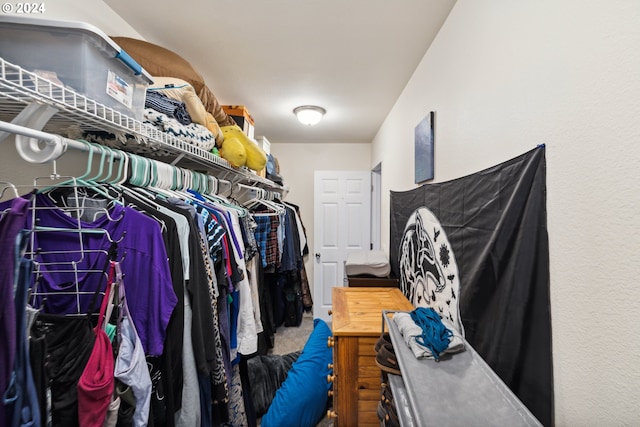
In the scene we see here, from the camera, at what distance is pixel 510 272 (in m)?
0.82

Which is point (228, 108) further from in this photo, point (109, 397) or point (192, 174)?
point (109, 397)

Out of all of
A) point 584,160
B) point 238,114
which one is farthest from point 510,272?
point 238,114

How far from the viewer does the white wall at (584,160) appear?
53 cm

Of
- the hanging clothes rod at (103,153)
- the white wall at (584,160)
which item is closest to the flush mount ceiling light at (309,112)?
the hanging clothes rod at (103,153)

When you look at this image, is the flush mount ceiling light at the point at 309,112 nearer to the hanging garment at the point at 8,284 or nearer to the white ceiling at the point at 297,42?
the white ceiling at the point at 297,42

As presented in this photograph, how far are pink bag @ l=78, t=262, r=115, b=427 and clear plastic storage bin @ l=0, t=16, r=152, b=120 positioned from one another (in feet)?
2.23

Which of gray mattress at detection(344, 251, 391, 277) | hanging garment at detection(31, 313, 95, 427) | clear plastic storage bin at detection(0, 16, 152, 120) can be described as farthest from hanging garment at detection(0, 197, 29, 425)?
gray mattress at detection(344, 251, 391, 277)

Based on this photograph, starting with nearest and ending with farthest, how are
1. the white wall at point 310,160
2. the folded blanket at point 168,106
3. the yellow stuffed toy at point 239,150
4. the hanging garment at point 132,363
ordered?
the hanging garment at point 132,363, the folded blanket at point 168,106, the yellow stuffed toy at point 239,150, the white wall at point 310,160

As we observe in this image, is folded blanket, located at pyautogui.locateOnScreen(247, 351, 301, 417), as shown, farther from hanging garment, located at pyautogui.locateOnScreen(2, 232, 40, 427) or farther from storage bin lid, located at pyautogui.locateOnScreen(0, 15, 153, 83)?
storage bin lid, located at pyautogui.locateOnScreen(0, 15, 153, 83)

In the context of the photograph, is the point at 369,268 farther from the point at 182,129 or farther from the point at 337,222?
the point at 182,129

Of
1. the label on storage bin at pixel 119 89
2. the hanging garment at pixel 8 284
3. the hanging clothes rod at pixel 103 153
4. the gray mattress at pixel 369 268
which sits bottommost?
the gray mattress at pixel 369 268

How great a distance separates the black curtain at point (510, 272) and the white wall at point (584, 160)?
0.03m

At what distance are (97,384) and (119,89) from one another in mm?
851

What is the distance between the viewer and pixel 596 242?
0.59 meters
